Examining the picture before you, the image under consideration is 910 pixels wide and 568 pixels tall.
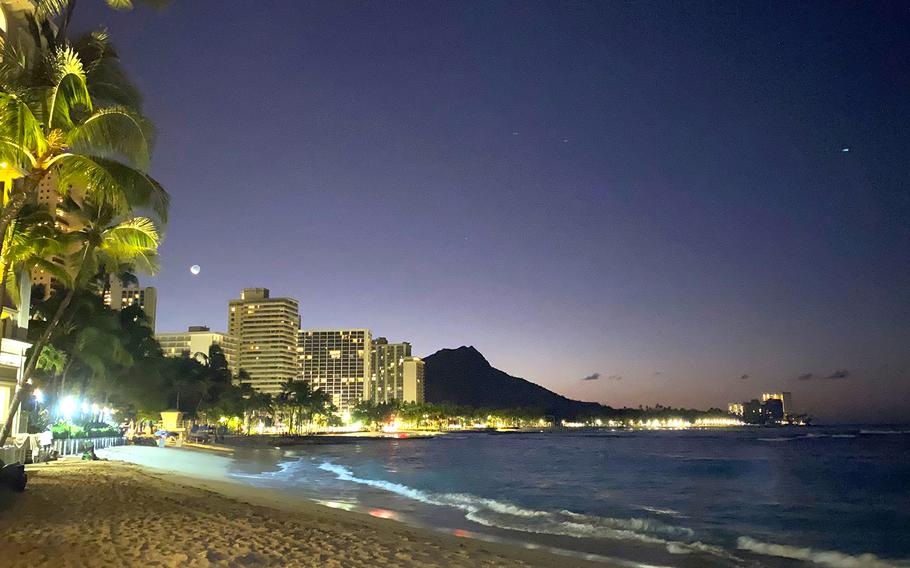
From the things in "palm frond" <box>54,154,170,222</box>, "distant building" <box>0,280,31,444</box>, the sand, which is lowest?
the sand

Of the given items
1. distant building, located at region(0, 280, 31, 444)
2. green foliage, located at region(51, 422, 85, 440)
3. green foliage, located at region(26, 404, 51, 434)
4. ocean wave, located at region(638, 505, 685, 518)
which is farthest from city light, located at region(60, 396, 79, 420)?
ocean wave, located at region(638, 505, 685, 518)

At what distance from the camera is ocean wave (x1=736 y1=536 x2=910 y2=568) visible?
1500cm

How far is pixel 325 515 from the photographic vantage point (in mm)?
15914

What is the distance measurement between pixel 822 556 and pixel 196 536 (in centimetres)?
1414

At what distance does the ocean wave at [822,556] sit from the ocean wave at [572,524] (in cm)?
132

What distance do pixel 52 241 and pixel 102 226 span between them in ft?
16.2

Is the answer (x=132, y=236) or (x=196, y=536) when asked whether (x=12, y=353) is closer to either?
(x=132, y=236)

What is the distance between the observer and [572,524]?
18.3 metres

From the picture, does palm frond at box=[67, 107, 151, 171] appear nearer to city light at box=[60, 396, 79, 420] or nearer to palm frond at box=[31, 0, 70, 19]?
palm frond at box=[31, 0, 70, 19]

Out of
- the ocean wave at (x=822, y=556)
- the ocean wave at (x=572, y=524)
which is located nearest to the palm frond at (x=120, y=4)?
the ocean wave at (x=572, y=524)

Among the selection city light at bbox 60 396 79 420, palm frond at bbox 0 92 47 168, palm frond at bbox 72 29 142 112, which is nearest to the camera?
palm frond at bbox 0 92 47 168

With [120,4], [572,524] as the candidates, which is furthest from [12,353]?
[572,524]

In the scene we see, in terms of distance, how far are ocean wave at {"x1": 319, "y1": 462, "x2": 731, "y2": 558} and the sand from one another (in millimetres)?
3606

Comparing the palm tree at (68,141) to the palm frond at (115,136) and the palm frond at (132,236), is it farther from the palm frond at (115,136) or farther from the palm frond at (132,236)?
the palm frond at (132,236)
